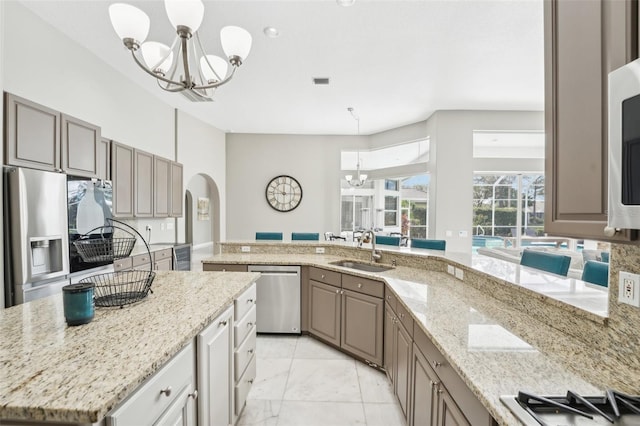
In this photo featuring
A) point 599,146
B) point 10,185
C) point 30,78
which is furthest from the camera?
point 30,78

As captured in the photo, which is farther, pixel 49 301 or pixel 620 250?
pixel 49 301

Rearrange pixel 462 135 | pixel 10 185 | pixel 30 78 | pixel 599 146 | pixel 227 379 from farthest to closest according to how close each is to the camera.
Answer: pixel 462 135 < pixel 30 78 < pixel 10 185 < pixel 227 379 < pixel 599 146

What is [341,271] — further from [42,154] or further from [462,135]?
[462,135]

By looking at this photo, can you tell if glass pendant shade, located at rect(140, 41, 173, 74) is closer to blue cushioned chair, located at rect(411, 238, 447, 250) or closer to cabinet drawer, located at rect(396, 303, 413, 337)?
cabinet drawer, located at rect(396, 303, 413, 337)

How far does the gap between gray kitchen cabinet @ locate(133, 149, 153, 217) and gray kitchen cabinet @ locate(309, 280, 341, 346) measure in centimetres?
246

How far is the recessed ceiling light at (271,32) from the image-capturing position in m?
2.89

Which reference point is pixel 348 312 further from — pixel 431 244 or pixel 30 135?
pixel 30 135

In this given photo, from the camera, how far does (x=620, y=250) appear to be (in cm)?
106

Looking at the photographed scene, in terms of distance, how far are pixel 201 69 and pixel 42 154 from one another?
1508mm

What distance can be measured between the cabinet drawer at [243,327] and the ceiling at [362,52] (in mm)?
2564

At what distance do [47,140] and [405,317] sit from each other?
3156 millimetres

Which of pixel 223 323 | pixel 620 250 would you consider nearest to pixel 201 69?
pixel 223 323

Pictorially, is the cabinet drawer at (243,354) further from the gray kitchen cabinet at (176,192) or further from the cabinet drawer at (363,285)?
the gray kitchen cabinet at (176,192)

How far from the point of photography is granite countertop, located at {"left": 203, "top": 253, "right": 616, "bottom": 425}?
0.91 metres
